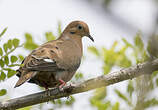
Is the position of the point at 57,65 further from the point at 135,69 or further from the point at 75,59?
the point at 135,69

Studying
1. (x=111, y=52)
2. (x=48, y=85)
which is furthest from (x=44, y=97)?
(x=111, y=52)

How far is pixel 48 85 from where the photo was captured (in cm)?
446

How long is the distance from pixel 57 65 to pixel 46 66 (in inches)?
11.8

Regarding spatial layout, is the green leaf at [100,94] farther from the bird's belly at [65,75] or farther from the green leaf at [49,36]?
the green leaf at [49,36]

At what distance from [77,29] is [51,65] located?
2224 mm

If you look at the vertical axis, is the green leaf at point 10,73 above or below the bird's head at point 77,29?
above

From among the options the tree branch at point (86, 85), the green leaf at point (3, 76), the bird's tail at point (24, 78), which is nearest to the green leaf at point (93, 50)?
the bird's tail at point (24, 78)

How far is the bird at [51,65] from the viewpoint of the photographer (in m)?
4.03

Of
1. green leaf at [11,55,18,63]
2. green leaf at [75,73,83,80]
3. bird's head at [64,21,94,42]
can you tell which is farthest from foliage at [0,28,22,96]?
bird's head at [64,21,94,42]

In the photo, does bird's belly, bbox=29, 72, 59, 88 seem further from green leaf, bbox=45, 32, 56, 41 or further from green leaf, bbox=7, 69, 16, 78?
green leaf, bbox=7, 69, 16, 78

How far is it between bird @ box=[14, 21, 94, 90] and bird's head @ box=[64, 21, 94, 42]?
2.62ft

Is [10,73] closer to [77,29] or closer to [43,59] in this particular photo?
[43,59]

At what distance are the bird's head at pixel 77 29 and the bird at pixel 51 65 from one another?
80 cm

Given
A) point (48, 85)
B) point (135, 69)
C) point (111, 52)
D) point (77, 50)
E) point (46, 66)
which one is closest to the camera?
point (135, 69)
